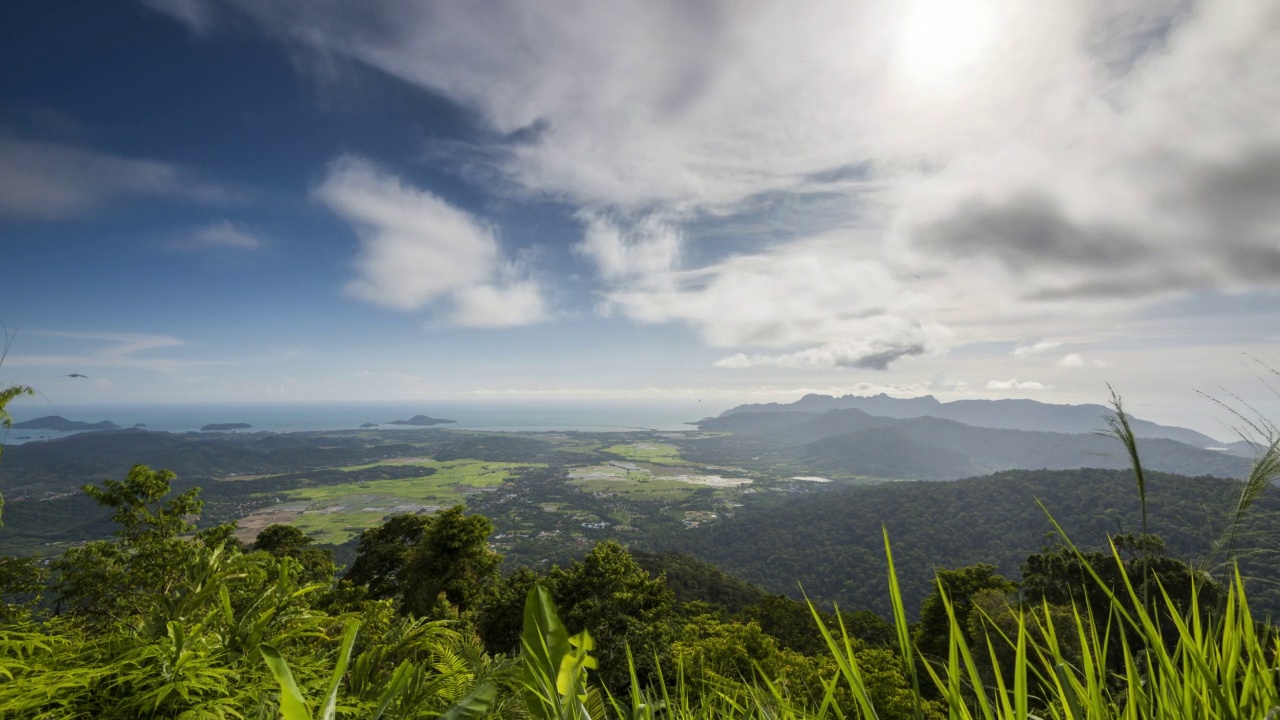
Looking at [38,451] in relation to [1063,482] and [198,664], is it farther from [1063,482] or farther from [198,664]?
[1063,482]

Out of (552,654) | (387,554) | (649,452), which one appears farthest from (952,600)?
(649,452)

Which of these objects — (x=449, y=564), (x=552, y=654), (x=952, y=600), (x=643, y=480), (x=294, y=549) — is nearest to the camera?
(x=552, y=654)

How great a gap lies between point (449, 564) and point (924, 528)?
6485cm

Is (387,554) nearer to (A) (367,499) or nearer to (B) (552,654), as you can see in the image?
(B) (552,654)

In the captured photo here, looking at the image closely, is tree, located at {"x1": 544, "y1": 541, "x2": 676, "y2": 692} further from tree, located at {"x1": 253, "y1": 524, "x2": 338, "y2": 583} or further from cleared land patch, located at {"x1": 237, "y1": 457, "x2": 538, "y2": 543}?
cleared land patch, located at {"x1": 237, "y1": 457, "x2": 538, "y2": 543}

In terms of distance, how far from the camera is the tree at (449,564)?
14883 mm

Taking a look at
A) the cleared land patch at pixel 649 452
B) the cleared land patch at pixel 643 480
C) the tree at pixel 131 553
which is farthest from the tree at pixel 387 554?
the cleared land patch at pixel 649 452

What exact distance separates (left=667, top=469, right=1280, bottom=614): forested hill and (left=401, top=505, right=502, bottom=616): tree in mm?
37082

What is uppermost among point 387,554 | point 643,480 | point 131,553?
point 131,553

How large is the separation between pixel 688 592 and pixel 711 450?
457 feet

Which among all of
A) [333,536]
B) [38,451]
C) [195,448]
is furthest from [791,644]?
[38,451]

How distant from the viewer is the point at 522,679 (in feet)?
3.94

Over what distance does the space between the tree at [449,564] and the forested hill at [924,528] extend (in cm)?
3708

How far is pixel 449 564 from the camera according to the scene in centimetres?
1522
